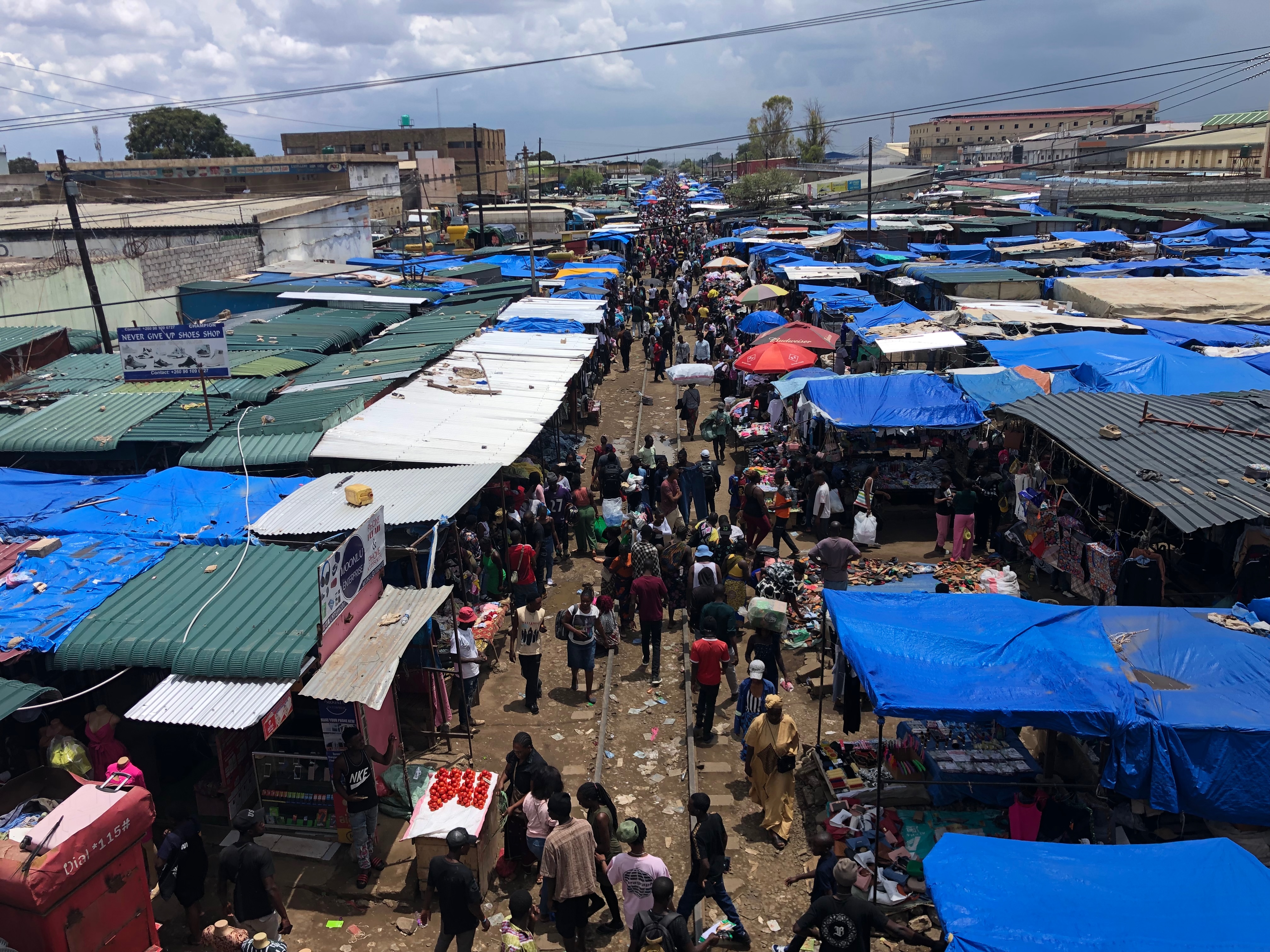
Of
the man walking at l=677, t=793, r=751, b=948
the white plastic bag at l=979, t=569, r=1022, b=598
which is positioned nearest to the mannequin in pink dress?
the man walking at l=677, t=793, r=751, b=948

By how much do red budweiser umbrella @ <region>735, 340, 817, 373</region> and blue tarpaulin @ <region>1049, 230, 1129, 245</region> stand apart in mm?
16714

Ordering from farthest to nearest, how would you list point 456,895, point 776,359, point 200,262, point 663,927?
point 200,262, point 776,359, point 456,895, point 663,927

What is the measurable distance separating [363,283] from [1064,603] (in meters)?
20.6

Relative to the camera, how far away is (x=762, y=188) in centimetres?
6219

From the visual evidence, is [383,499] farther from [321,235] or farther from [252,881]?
[321,235]

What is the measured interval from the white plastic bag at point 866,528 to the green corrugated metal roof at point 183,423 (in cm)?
906

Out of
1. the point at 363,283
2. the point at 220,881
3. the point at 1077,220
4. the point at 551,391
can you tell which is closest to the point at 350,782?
the point at 220,881

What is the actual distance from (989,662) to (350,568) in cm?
525

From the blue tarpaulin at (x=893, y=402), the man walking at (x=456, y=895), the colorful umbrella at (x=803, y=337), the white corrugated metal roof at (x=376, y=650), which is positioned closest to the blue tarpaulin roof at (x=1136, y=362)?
the blue tarpaulin at (x=893, y=402)

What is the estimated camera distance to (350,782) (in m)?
6.84

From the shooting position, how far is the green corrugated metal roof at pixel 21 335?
16266 mm

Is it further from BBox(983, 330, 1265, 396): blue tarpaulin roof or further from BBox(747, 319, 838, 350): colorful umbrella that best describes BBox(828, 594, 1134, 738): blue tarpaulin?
BBox(747, 319, 838, 350): colorful umbrella

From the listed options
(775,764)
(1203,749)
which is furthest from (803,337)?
(1203,749)

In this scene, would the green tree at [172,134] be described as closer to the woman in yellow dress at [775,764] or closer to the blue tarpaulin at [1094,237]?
the blue tarpaulin at [1094,237]
